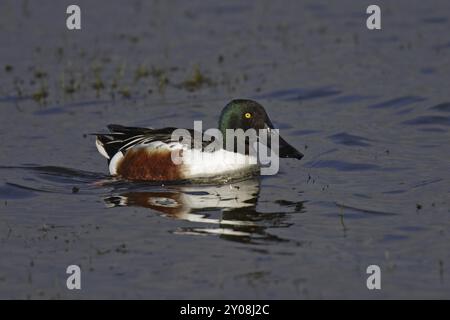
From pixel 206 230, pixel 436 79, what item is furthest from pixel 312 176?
pixel 436 79

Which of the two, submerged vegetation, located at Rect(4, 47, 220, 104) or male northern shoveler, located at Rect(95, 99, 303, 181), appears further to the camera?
submerged vegetation, located at Rect(4, 47, 220, 104)

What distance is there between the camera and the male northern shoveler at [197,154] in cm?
866

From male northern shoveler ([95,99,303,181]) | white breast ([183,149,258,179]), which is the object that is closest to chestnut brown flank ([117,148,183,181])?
male northern shoveler ([95,99,303,181])

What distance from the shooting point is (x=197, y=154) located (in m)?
8.67

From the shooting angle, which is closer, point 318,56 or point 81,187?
point 81,187

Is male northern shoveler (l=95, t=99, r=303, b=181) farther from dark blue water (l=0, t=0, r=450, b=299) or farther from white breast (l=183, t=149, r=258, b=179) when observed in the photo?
dark blue water (l=0, t=0, r=450, b=299)

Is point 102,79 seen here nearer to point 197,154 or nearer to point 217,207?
point 197,154

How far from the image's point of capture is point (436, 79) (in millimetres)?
12227

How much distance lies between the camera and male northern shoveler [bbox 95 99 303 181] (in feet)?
28.4

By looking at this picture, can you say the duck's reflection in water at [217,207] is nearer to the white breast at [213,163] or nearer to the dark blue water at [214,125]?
the dark blue water at [214,125]

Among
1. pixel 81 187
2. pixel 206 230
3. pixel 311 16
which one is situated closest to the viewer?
pixel 206 230
